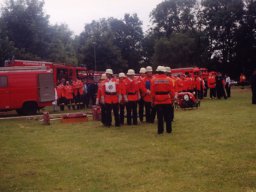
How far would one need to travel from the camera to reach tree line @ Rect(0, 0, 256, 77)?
4759 cm

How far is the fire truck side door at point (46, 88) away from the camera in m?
25.4

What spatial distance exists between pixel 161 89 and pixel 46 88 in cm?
1253

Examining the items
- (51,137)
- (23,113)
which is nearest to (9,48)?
(23,113)

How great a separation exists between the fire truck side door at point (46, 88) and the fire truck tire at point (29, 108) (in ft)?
1.63

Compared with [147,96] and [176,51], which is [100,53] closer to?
[176,51]

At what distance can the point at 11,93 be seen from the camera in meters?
24.3

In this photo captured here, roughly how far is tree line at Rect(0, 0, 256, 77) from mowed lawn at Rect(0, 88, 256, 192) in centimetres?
2949

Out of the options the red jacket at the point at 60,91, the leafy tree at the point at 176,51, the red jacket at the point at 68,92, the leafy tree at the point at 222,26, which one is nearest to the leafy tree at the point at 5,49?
the red jacket at the point at 60,91

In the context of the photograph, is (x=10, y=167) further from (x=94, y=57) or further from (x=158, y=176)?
(x=94, y=57)

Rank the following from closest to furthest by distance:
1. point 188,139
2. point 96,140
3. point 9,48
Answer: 1. point 188,139
2. point 96,140
3. point 9,48

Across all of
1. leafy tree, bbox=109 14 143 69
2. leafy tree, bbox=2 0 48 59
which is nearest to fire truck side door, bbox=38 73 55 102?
leafy tree, bbox=2 0 48 59

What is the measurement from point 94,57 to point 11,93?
44.7 metres

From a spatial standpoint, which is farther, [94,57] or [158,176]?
[94,57]

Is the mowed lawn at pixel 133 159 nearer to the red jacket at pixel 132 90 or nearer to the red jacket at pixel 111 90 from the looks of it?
the red jacket at pixel 111 90
